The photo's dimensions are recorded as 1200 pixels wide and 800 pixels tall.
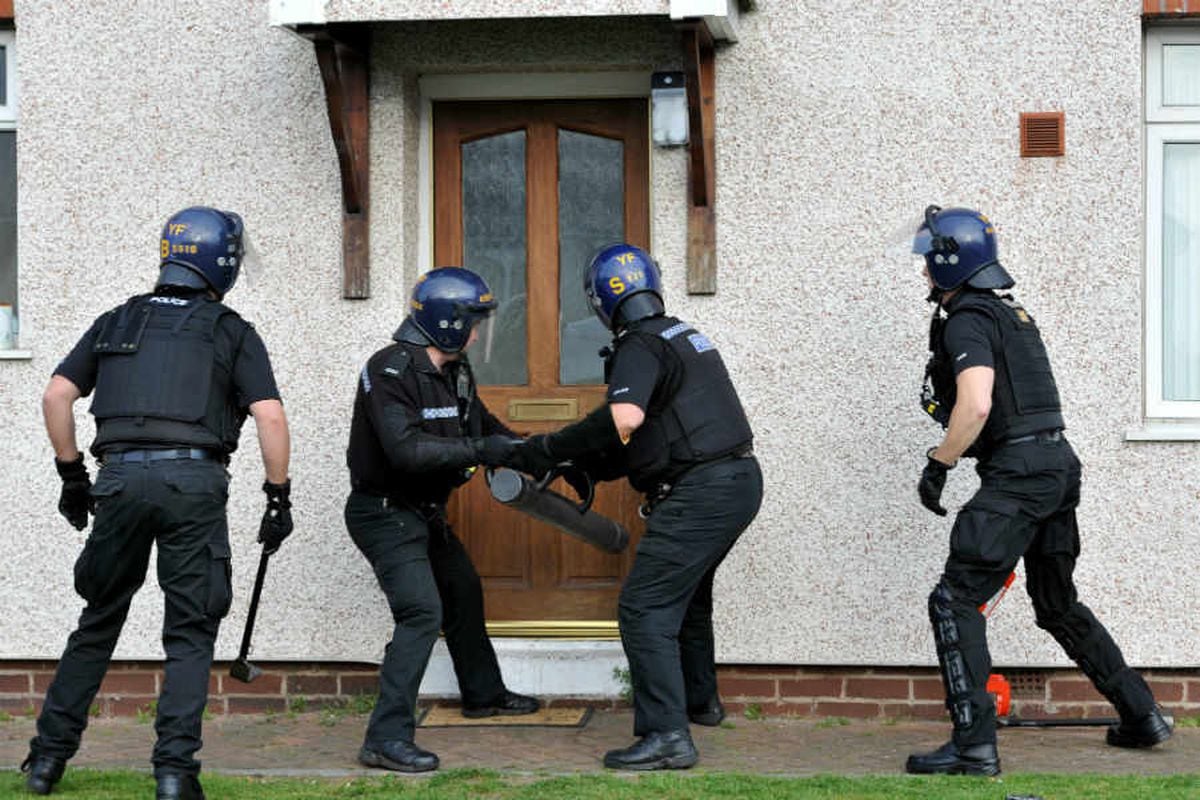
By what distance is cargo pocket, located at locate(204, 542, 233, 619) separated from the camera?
6.54 metres

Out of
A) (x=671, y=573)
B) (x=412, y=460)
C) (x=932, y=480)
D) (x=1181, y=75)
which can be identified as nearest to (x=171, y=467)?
(x=412, y=460)

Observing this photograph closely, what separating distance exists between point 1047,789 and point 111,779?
131 inches

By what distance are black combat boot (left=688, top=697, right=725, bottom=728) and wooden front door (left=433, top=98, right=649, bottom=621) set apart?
2.53 ft

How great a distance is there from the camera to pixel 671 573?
7094mm

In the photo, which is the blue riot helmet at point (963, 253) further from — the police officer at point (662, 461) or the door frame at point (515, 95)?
the door frame at point (515, 95)

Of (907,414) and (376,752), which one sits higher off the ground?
(907,414)

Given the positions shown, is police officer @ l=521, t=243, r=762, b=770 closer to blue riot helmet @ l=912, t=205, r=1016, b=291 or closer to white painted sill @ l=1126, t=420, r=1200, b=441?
blue riot helmet @ l=912, t=205, r=1016, b=291

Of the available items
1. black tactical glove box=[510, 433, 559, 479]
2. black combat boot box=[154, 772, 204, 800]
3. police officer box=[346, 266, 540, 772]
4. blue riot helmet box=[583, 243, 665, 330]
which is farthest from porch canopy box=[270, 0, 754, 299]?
black combat boot box=[154, 772, 204, 800]

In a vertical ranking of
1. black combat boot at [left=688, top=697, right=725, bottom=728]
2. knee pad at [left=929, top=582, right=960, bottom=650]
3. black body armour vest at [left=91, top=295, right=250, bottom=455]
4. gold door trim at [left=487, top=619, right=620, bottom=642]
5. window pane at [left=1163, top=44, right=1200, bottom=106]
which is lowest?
black combat boot at [left=688, top=697, right=725, bottom=728]

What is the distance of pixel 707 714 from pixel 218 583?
2.38m

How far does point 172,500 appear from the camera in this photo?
6.50 metres

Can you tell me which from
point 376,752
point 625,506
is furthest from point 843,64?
point 376,752

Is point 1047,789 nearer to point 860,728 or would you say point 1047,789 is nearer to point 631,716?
point 860,728

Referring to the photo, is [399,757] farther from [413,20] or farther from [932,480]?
[413,20]
